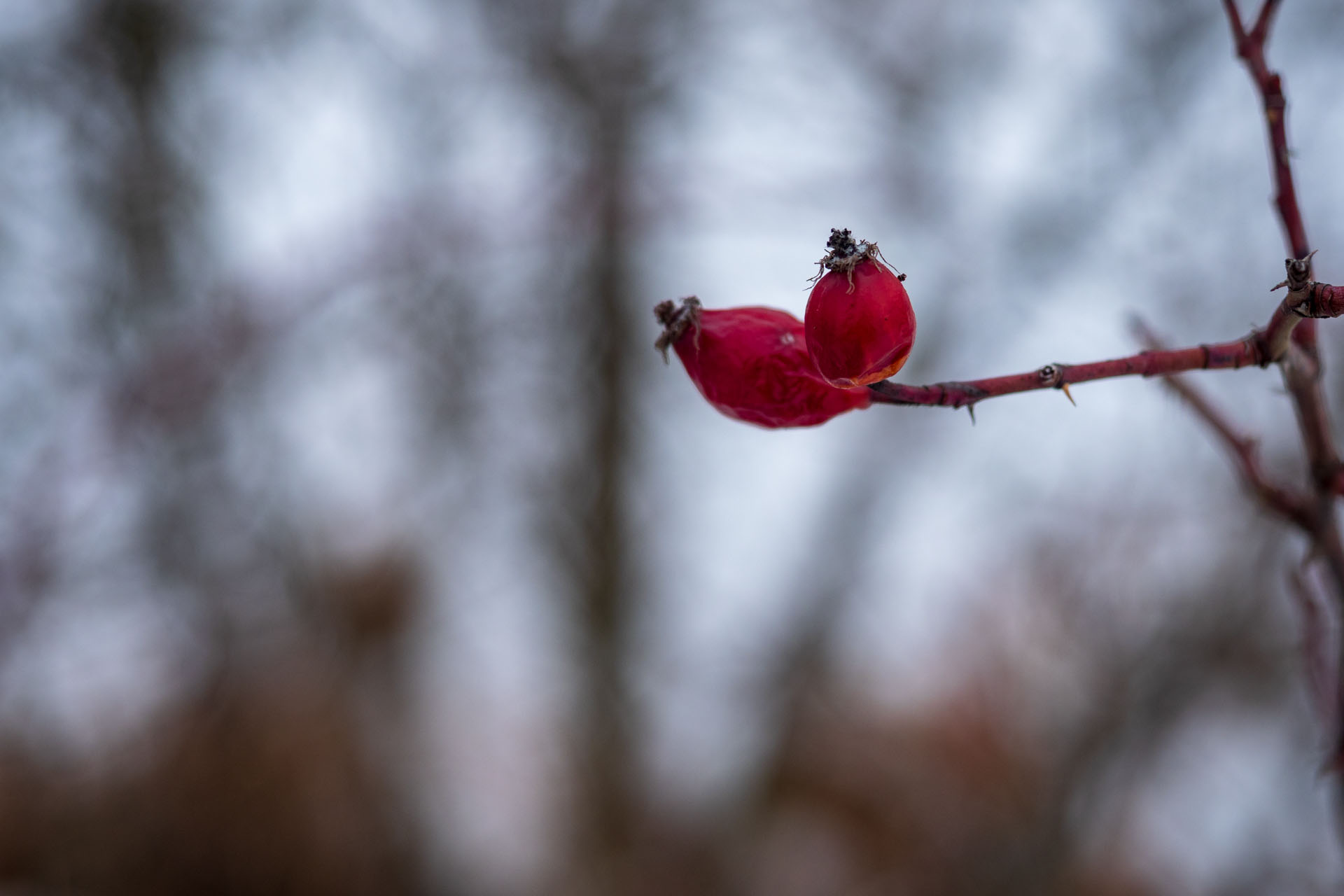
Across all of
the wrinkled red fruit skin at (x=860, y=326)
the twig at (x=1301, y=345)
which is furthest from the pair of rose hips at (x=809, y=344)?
the twig at (x=1301, y=345)

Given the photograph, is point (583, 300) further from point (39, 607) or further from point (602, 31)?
→ point (39, 607)

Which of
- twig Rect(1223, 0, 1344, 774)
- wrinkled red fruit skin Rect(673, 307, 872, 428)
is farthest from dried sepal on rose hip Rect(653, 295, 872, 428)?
twig Rect(1223, 0, 1344, 774)

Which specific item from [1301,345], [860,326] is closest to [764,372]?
[860,326]

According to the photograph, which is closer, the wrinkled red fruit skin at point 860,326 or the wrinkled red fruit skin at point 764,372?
the wrinkled red fruit skin at point 860,326

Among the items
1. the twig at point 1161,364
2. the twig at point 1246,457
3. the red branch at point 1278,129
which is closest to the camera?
the twig at point 1161,364

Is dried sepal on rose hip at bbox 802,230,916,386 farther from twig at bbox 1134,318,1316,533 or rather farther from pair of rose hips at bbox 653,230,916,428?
twig at bbox 1134,318,1316,533

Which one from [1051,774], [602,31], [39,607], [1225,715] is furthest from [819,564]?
[39,607]

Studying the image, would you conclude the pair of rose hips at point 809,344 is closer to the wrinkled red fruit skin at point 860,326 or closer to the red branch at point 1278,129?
the wrinkled red fruit skin at point 860,326

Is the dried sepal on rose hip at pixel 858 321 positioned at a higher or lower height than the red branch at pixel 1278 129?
lower
